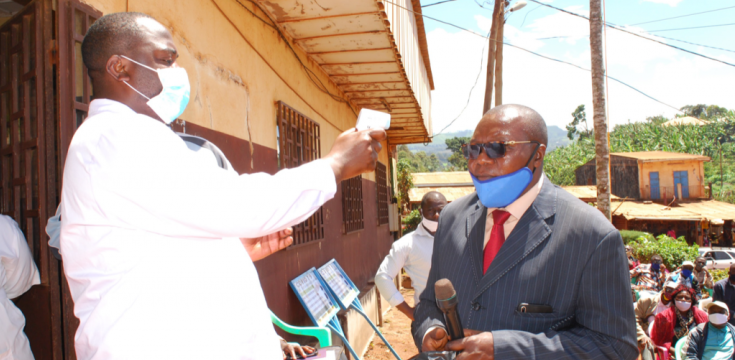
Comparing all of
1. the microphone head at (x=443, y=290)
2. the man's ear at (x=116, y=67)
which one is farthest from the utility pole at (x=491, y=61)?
the man's ear at (x=116, y=67)

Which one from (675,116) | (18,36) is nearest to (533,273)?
(18,36)

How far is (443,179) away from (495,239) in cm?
2674

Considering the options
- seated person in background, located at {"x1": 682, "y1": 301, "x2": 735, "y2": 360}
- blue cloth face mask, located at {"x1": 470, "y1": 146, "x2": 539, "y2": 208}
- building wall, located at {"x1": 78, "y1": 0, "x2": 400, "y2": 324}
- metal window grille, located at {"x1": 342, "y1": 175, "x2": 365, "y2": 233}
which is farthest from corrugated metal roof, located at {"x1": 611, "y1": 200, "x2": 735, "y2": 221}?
blue cloth face mask, located at {"x1": 470, "y1": 146, "x2": 539, "y2": 208}

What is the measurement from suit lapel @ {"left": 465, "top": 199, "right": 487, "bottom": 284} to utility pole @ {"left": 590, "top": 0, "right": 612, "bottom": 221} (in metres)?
6.79

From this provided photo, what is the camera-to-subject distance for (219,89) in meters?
3.53

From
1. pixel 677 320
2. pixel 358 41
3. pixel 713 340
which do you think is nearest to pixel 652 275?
pixel 677 320

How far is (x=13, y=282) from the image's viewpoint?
2.17 meters

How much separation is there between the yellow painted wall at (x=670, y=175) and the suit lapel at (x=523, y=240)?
30.6 metres

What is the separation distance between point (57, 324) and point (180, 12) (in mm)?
2035

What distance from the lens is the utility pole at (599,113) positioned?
794 centimetres

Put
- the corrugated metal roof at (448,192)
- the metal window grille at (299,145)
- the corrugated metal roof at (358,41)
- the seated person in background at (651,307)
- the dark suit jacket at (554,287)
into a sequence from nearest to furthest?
1. the dark suit jacket at (554,287)
2. the corrugated metal roof at (358,41)
3. the metal window grille at (299,145)
4. the seated person in background at (651,307)
5. the corrugated metal roof at (448,192)

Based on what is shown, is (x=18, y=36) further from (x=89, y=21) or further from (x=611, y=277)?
(x=611, y=277)

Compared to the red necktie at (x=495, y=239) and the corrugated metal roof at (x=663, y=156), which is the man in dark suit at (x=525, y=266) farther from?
the corrugated metal roof at (x=663, y=156)

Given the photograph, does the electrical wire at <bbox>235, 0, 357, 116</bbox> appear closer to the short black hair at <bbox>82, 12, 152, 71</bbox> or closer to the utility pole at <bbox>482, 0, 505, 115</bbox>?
the short black hair at <bbox>82, 12, 152, 71</bbox>
